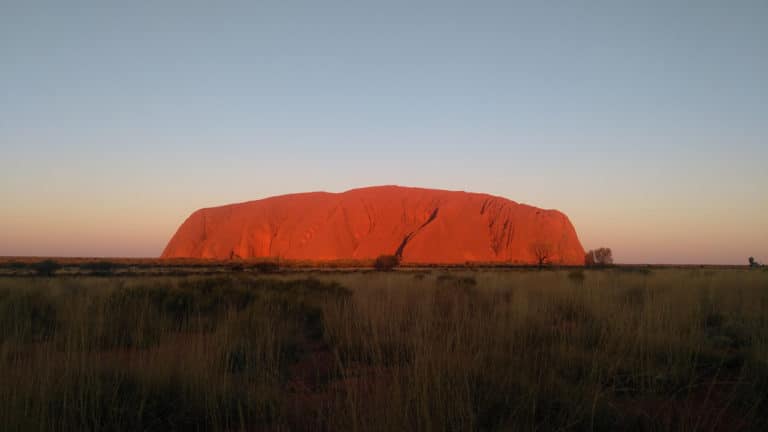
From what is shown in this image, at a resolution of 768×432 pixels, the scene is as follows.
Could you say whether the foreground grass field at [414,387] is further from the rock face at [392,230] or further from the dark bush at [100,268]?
the rock face at [392,230]

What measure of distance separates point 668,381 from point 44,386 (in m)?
4.35

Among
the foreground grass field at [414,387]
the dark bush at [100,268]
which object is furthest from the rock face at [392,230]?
the foreground grass field at [414,387]

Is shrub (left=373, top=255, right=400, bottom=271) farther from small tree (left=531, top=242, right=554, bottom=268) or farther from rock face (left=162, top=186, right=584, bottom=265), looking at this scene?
small tree (left=531, top=242, right=554, bottom=268)

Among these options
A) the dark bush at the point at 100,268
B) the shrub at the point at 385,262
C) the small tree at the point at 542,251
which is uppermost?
the small tree at the point at 542,251

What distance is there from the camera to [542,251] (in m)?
58.3

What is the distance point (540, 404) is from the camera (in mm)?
2768

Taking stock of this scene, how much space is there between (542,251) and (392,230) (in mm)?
18925

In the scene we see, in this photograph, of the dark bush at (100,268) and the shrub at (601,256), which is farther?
the shrub at (601,256)

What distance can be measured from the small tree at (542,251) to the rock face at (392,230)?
0.16 m

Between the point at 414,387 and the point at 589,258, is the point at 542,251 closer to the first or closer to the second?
the point at 589,258

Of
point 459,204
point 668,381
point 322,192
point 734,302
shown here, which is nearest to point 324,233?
point 322,192

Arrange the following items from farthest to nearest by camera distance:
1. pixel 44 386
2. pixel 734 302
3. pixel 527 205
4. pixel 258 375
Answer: pixel 527 205 → pixel 734 302 → pixel 258 375 → pixel 44 386

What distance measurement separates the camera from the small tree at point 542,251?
189 feet

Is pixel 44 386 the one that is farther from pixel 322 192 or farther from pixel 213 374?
pixel 322 192
